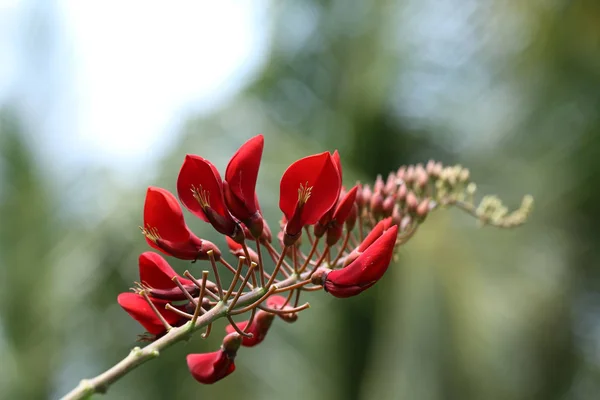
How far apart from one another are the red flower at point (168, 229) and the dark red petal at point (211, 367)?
0.33 ft

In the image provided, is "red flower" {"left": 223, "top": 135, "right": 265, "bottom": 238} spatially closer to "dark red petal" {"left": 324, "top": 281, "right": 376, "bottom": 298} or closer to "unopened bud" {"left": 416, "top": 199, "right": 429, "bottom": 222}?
"dark red petal" {"left": 324, "top": 281, "right": 376, "bottom": 298}

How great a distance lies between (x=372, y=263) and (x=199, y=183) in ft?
0.59

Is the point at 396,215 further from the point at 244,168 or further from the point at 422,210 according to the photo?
the point at 244,168

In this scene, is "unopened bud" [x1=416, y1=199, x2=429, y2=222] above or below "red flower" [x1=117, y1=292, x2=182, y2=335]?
below

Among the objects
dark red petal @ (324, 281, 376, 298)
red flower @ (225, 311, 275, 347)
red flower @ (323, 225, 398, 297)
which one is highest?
red flower @ (323, 225, 398, 297)

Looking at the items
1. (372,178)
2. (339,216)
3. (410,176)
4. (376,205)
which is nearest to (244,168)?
(339,216)

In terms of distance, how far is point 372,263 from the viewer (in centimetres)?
56

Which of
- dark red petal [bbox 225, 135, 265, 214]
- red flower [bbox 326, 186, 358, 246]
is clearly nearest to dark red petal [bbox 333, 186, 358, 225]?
red flower [bbox 326, 186, 358, 246]

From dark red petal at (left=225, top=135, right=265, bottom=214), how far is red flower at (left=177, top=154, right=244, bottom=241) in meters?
0.01

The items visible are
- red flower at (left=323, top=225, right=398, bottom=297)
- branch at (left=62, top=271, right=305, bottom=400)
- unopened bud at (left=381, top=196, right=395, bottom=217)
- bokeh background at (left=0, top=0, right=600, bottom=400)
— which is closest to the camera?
→ branch at (left=62, top=271, right=305, bottom=400)

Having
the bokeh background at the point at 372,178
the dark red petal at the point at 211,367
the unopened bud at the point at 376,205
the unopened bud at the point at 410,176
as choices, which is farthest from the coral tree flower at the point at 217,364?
the bokeh background at the point at 372,178

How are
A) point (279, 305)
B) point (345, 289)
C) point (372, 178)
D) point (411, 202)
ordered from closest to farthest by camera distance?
point (345, 289) → point (279, 305) → point (411, 202) → point (372, 178)

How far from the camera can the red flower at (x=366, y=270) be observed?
56 cm

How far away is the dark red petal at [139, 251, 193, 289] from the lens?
0.60 m
